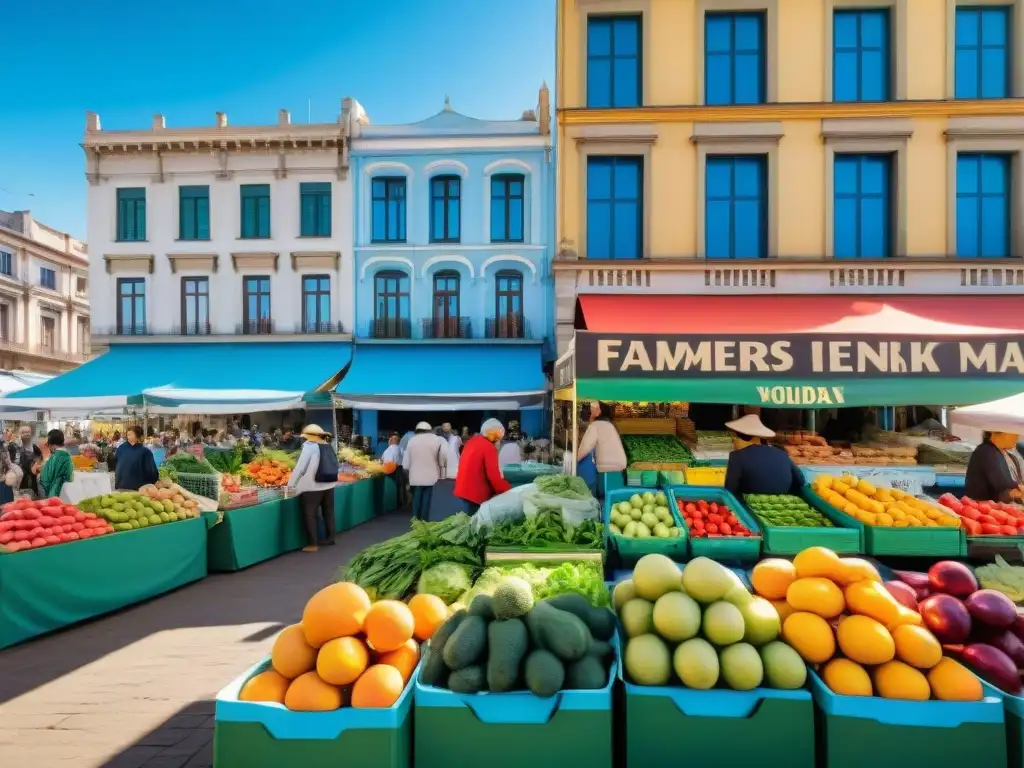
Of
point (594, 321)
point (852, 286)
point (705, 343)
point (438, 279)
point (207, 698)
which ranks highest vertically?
point (438, 279)

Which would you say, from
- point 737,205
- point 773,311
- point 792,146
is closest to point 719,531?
point 773,311

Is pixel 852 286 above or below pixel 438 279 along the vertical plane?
below

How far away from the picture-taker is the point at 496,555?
4.64m

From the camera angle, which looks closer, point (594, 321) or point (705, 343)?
point (705, 343)

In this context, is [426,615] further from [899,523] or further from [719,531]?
[899,523]

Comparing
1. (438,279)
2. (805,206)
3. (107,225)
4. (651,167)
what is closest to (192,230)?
(107,225)

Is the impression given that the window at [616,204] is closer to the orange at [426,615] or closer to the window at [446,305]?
the window at [446,305]

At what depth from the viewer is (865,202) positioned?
506 inches

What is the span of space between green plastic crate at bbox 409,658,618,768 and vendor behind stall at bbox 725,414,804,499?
13.7 feet

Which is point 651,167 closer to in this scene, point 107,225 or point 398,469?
point 398,469

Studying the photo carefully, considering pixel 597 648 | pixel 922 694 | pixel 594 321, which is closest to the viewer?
pixel 922 694

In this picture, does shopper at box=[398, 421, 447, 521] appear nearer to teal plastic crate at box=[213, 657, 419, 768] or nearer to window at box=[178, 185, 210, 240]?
teal plastic crate at box=[213, 657, 419, 768]

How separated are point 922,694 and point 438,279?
17872 mm

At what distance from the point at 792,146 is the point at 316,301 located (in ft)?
47.6
